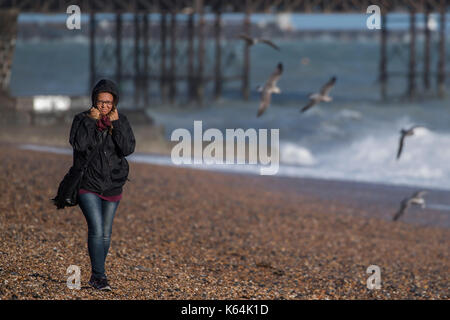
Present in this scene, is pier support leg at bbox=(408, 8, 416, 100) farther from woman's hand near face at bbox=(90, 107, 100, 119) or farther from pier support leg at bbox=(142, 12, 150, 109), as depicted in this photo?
woman's hand near face at bbox=(90, 107, 100, 119)

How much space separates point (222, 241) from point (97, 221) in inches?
190

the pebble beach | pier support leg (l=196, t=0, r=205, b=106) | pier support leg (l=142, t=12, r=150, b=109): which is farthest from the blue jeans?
pier support leg (l=142, t=12, r=150, b=109)

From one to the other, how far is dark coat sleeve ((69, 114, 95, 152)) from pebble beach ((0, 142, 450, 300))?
4.01ft

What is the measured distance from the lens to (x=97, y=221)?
5.43 metres

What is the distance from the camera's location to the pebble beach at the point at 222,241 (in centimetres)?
671

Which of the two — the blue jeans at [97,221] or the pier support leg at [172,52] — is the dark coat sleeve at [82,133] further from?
the pier support leg at [172,52]

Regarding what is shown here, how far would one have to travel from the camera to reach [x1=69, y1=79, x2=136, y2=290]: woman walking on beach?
206 inches

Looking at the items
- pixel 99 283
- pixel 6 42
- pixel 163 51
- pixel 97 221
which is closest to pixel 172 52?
pixel 163 51

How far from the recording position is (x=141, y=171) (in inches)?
675

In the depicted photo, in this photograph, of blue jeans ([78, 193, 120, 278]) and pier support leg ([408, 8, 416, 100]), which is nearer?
blue jeans ([78, 193, 120, 278])

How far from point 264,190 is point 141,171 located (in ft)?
9.90

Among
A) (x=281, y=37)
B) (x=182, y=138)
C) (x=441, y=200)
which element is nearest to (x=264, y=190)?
(x=441, y=200)

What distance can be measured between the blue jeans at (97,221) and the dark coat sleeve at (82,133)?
1.19 ft
